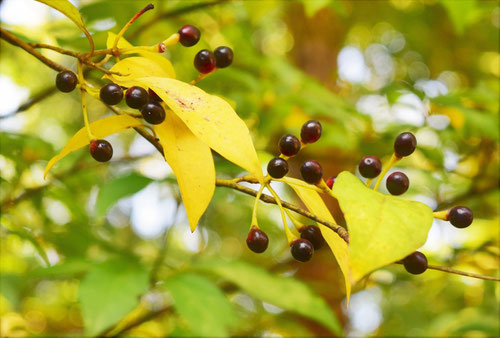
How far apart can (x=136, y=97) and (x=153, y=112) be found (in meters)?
0.02

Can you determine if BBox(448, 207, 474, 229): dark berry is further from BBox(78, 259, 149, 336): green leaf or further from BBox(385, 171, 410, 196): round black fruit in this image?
BBox(78, 259, 149, 336): green leaf

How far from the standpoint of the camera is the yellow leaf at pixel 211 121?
42 centimetres

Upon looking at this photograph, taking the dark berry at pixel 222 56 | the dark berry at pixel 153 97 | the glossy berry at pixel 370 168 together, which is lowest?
the dark berry at pixel 153 97

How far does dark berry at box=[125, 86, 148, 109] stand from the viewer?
47 cm

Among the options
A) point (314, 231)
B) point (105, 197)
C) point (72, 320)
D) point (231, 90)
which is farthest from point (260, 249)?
point (72, 320)

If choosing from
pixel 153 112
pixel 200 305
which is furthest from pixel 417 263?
pixel 200 305

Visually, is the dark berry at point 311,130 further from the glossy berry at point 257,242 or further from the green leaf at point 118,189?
the green leaf at point 118,189

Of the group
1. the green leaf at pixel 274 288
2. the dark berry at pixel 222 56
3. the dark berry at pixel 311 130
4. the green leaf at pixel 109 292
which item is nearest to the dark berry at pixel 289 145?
the dark berry at pixel 311 130

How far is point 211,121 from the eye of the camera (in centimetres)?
43

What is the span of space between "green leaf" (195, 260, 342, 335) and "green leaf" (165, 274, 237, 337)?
0.10 metres

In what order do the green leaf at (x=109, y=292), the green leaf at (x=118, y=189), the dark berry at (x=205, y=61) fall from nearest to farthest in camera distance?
the dark berry at (x=205, y=61), the green leaf at (x=109, y=292), the green leaf at (x=118, y=189)

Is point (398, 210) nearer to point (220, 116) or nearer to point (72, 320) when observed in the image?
point (220, 116)

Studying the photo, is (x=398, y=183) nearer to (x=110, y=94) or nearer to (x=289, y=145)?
(x=289, y=145)

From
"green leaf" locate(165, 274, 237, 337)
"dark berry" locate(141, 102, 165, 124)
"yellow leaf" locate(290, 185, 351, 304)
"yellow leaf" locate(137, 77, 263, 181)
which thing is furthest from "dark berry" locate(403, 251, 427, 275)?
"green leaf" locate(165, 274, 237, 337)
